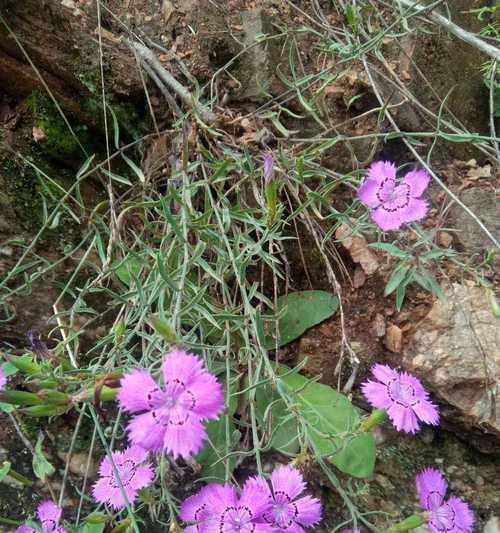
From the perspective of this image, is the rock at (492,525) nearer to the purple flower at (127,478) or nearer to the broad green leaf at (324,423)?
the broad green leaf at (324,423)

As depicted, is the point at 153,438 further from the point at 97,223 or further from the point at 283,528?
the point at 97,223

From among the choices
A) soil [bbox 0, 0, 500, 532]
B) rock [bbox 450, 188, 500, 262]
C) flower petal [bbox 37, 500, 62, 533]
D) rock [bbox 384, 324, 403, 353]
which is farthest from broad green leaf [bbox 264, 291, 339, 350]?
Result: flower petal [bbox 37, 500, 62, 533]

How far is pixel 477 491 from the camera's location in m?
1.33

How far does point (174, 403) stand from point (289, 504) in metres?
0.31

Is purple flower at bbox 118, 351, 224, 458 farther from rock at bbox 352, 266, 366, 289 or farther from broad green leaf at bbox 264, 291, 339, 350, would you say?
rock at bbox 352, 266, 366, 289

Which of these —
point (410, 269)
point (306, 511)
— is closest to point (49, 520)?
A: point (306, 511)

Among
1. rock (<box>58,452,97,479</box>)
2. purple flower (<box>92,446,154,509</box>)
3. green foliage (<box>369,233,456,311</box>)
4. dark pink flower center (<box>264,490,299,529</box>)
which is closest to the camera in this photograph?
dark pink flower center (<box>264,490,299,529</box>)

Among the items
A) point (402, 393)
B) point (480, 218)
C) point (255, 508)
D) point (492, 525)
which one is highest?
point (255, 508)

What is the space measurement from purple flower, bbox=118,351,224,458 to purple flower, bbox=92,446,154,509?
252 millimetres

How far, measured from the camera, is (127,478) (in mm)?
1079

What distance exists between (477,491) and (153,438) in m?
0.90

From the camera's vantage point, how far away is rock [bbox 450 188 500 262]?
164 centimetres

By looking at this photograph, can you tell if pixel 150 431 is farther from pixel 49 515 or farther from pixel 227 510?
pixel 49 515

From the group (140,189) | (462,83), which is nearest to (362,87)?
(462,83)
